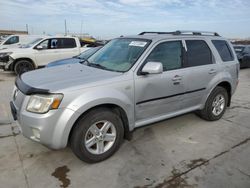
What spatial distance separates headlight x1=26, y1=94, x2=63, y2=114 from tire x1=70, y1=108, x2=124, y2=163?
1.29 ft

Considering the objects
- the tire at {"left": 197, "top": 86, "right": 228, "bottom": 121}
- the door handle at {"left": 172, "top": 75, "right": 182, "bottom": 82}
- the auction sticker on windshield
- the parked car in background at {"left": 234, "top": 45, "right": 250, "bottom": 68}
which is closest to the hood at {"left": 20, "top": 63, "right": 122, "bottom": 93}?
the auction sticker on windshield

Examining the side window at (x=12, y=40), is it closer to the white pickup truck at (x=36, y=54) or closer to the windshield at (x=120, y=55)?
the white pickup truck at (x=36, y=54)

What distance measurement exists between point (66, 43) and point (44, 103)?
28.8 ft

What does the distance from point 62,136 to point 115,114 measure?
791mm

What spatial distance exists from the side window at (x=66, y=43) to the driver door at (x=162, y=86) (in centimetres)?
797

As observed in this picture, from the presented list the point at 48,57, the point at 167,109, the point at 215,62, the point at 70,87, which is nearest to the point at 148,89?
the point at 167,109

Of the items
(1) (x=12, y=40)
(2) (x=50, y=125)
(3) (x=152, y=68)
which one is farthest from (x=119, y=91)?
(1) (x=12, y=40)

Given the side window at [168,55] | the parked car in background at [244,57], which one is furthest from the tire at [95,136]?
the parked car in background at [244,57]

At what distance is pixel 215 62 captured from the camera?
4582mm

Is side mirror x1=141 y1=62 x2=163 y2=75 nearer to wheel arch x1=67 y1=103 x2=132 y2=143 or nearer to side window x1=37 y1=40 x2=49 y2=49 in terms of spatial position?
wheel arch x1=67 y1=103 x2=132 y2=143

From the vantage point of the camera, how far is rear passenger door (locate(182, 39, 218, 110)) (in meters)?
4.12

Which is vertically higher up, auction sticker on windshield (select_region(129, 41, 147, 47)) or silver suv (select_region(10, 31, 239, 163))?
auction sticker on windshield (select_region(129, 41, 147, 47))

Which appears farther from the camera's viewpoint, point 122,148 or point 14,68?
point 14,68

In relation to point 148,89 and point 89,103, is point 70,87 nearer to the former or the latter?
point 89,103
